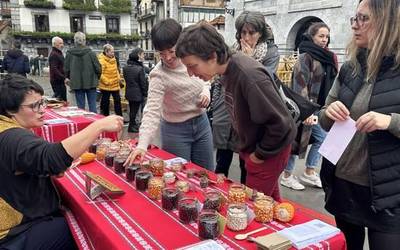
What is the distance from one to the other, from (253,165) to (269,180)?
0.12m

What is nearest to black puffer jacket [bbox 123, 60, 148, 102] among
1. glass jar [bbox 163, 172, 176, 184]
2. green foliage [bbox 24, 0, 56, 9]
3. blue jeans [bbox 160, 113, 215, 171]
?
blue jeans [bbox 160, 113, 215, 171]

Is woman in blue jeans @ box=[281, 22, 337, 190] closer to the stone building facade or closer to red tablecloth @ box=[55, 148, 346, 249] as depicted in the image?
red tablecloth @ box=[55, 148, 346, 249]

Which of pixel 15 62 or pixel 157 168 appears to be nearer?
pixel 157 168

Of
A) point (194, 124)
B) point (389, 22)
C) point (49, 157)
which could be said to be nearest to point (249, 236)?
point (49, 157)

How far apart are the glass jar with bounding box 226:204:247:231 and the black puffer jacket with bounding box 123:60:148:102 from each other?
17.1 ft

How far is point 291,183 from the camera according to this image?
3725 millimetres

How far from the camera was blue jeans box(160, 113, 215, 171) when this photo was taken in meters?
2.42

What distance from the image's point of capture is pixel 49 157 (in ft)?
4.91

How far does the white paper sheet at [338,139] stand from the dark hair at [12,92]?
1522 mm

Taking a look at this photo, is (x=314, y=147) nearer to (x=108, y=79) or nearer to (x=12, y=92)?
(x=12, y=92)

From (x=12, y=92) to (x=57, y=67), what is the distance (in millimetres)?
6224

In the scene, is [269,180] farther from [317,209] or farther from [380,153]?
[317,209]

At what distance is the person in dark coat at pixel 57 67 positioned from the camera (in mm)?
7281

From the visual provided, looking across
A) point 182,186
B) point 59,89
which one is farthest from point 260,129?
point 59,89
